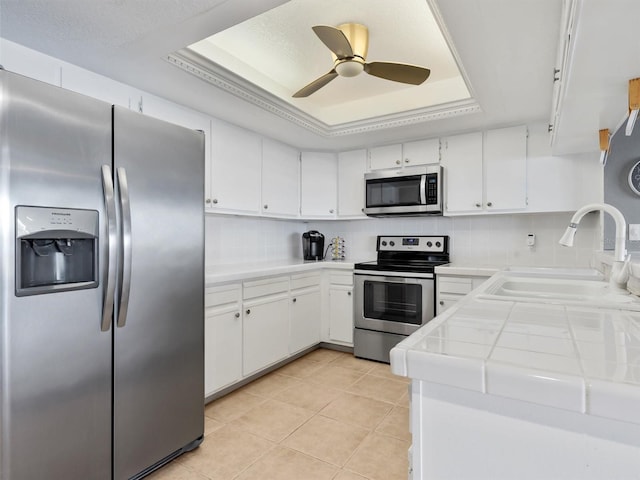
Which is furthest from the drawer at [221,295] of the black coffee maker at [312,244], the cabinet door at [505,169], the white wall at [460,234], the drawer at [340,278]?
the cabinet door at [505,169]

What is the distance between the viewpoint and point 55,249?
1409 millimetres

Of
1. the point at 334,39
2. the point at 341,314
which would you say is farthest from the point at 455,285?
the point at 334,39

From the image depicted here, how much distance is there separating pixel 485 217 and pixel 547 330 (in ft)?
8.93

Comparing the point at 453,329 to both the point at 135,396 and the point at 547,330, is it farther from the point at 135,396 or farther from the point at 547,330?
the point at 135,396

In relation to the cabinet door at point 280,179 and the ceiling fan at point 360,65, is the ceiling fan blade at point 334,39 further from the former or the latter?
the cabinet door at point 280,179

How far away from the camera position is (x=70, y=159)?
1408 millimetres

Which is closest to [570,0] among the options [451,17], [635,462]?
[451,17]

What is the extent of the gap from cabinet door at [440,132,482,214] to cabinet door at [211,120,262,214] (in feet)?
5.52

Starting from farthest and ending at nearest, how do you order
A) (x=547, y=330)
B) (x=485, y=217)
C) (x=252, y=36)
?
1. (x=485, y=217)
2. (x=252, y=36)
3. (x=547, y=330)

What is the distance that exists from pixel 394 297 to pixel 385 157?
136cm

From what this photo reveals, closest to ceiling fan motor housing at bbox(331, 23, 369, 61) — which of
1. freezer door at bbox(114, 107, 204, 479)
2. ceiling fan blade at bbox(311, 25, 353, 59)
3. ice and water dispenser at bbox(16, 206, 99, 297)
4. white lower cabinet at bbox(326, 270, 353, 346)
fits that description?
ceiling fan blade at bbox(311, 25, 353, 59)

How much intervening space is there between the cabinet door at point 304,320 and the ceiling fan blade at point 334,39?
1.98m

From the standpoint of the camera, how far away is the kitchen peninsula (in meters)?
0.56

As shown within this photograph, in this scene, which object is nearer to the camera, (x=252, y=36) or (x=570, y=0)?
(x=570, y=0)
